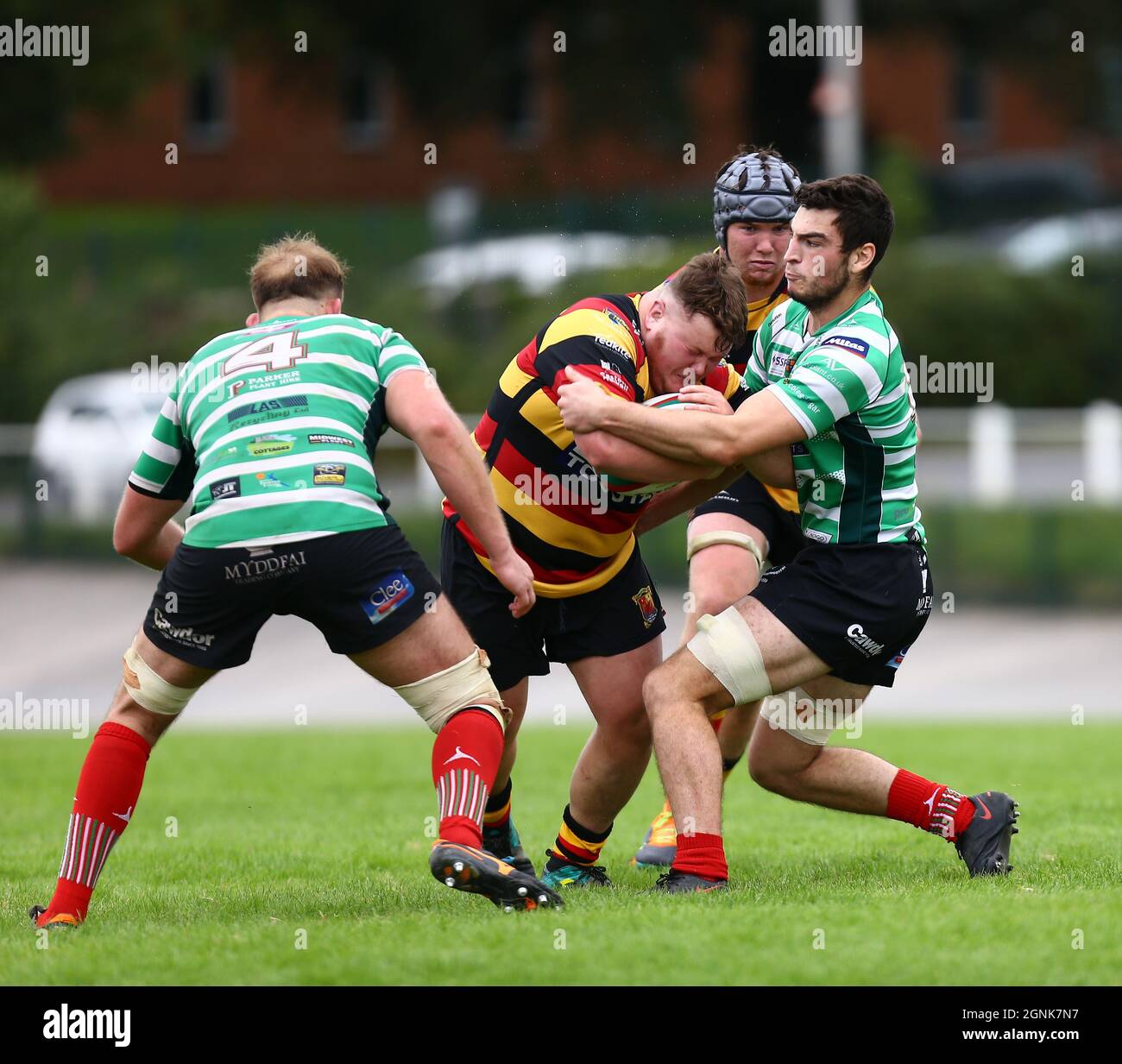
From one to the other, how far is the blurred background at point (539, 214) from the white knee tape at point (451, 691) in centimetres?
999

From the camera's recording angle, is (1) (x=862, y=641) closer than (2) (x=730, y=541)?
Yes

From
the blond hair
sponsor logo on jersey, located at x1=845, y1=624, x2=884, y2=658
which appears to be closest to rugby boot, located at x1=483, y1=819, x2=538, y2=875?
sponsor logo on jersey, located at x1=845, y1=624, x2=884, y2=658

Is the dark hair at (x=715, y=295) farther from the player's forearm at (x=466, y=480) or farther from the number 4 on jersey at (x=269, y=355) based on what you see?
the number 4 on jersey at (x=269, y=355)

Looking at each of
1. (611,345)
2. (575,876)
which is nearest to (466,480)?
(611,345)

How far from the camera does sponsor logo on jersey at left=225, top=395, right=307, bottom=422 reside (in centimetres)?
497

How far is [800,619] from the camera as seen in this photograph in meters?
5.57

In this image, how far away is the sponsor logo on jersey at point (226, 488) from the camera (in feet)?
→ 16.2

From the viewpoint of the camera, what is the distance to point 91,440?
2064 centimetres

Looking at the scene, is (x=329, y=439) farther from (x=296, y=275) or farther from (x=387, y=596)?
(x=296, y=275)

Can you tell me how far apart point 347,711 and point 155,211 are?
1063 inches

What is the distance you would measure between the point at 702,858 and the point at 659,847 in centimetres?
121

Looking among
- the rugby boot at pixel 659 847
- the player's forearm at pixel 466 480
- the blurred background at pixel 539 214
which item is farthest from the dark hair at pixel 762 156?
the blurred background at pixel 539 214
